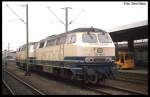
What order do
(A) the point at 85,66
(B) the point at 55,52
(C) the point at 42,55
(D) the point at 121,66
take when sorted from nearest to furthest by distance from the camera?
(A) the point at 85,66 < (B) the point at 55,52 < (C) the point at 42,55 < (D) the point at 121,66

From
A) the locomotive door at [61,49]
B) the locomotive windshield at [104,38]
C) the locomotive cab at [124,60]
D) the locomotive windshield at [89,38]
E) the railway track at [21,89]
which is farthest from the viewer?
the locomotive cab at [124,60]

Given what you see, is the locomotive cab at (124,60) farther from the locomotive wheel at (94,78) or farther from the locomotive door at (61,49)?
the locomotive wheel at (94,78)

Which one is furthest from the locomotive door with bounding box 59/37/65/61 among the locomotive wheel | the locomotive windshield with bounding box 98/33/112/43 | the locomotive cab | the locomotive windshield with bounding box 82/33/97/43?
the locomotive cab

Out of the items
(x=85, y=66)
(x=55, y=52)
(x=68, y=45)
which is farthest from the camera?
(x=55, y=52)

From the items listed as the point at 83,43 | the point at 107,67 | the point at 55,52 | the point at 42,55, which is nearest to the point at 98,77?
the point at 107,67

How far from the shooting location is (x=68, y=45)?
65.7 ft

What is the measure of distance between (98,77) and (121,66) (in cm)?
1826

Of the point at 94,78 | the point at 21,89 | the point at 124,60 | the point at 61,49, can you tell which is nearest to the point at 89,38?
the point at 94,78

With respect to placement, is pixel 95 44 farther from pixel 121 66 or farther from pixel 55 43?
pixel 121 66

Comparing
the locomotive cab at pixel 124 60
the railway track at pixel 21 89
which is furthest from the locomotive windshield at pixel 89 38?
the locomotive cab at pixel 124 60

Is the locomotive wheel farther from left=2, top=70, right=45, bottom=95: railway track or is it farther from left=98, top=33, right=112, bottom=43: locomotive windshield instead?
left=2, top=70, right=45, bottom=95: railway track

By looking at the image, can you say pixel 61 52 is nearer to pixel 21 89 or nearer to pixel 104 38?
pixel 104 38

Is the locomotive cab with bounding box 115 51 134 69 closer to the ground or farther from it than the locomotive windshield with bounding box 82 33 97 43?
closer to the ground

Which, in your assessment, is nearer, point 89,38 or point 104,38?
point 89,38
